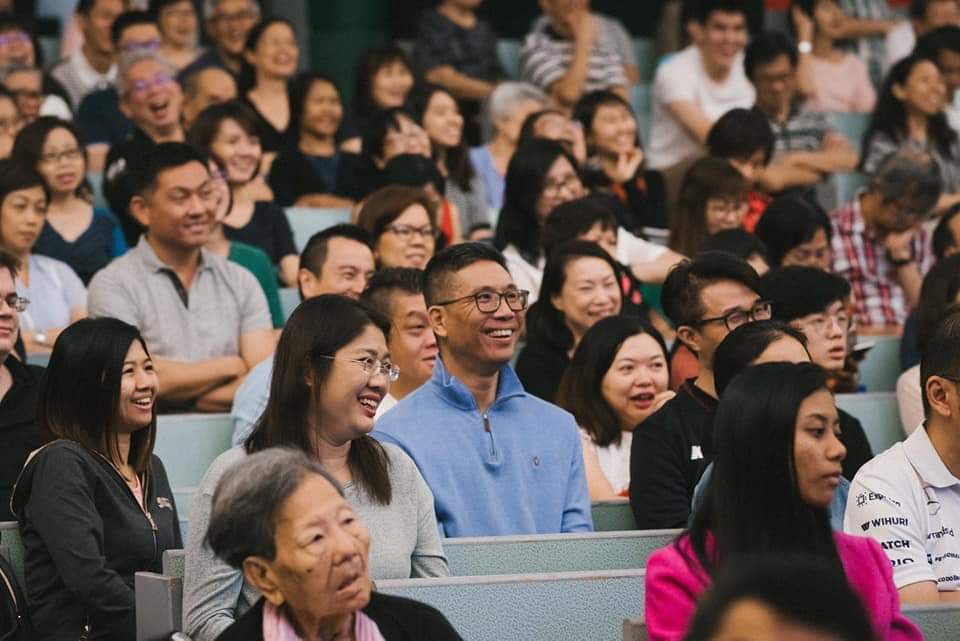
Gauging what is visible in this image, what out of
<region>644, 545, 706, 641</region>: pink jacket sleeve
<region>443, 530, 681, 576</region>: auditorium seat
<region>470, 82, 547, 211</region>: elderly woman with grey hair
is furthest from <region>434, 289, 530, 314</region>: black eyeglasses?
<region>470, 82, 547, 211</region>: elderly woman with grey hair

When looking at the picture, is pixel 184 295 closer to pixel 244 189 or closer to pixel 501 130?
pixel 244 189

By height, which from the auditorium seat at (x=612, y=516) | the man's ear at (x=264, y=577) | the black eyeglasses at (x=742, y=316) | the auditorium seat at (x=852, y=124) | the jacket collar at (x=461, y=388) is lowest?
the auditorium seat at (x=612, y=516)

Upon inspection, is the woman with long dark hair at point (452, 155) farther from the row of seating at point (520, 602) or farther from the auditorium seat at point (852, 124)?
the row of seating at point (520, 602)

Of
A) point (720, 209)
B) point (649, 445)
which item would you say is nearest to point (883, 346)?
point (720, 209)

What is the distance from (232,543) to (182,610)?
0.50 metres

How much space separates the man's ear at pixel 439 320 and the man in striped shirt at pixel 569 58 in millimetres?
4456

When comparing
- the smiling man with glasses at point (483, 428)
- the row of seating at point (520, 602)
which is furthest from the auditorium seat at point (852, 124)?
the row of seating at point (520, 602)

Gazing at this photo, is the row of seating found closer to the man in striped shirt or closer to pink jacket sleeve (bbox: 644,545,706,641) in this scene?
pink jacket sleeve (bbox: 644,545,706,641)

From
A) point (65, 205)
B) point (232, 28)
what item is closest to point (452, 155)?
point (232, 28)

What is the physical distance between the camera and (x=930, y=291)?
534 centimetres

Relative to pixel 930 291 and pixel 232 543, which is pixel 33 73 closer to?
pixel 930 291

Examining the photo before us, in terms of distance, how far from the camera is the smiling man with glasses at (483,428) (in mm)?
4074

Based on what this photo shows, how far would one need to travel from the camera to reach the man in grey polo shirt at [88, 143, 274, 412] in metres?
5.37

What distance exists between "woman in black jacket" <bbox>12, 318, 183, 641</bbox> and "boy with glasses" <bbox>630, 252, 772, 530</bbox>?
109 centimetres
